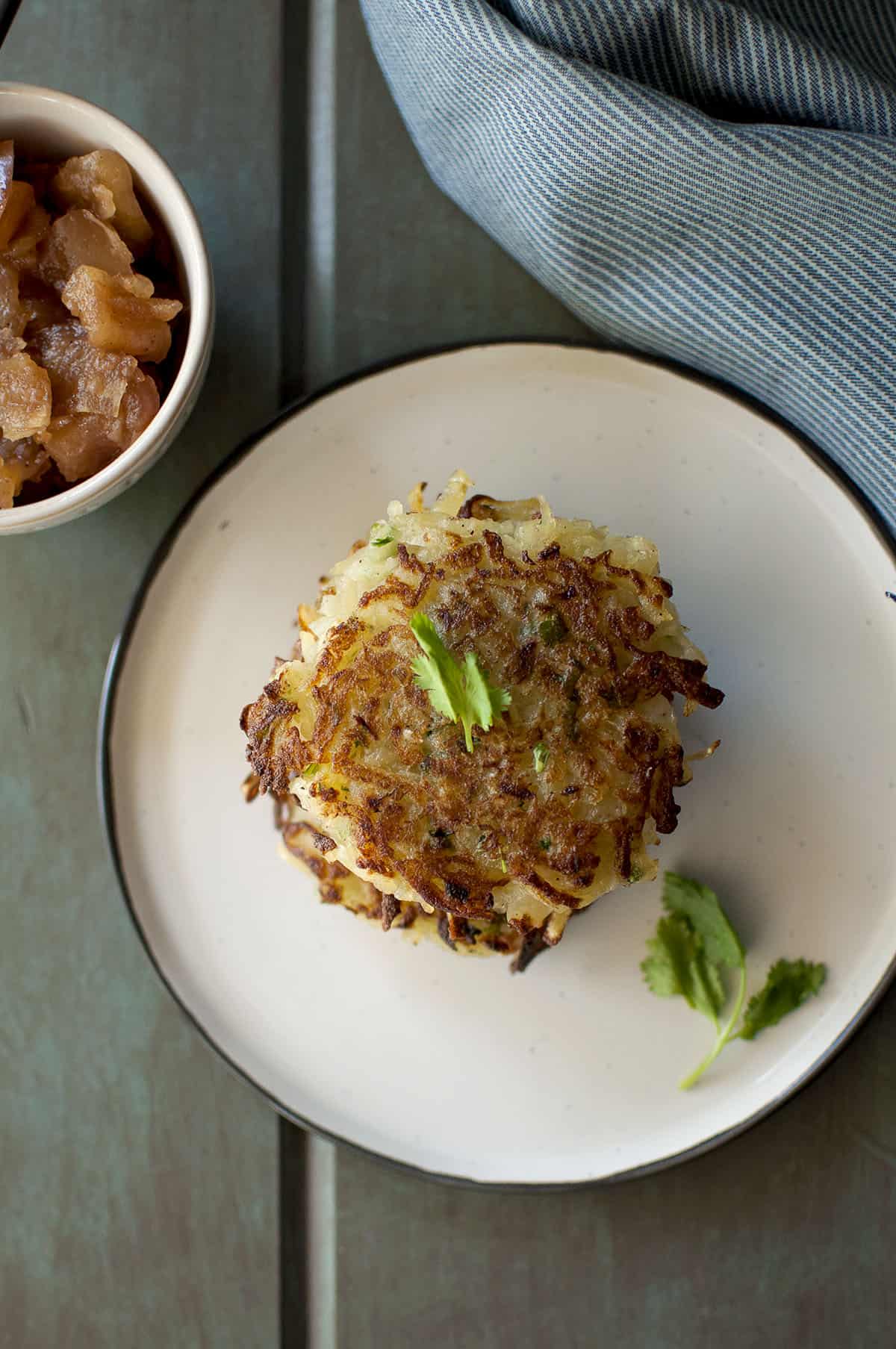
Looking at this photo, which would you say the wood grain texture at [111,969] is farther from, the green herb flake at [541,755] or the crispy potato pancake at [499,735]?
the green herb flake at [541,755]

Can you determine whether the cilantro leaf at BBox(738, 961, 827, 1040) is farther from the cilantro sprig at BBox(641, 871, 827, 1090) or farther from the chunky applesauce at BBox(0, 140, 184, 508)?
the chunky applesauce at BBox(0, 140, 184, 508)

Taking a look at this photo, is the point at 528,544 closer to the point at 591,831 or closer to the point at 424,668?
the point at 424,668

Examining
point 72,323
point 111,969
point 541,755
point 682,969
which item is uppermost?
point 72,323

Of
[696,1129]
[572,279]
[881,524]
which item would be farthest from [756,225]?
[696,1129]

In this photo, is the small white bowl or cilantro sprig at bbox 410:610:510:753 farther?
the small white bowl

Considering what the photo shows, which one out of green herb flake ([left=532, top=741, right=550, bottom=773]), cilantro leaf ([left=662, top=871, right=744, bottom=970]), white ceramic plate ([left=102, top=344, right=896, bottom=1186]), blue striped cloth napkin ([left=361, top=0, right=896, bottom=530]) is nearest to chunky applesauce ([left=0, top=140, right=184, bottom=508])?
white ceramic plate ([left=102, top=344, right=896, bottom=1186])

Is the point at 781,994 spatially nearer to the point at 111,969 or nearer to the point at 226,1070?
the point at 226,1070

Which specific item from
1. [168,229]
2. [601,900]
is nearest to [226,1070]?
[601,900]

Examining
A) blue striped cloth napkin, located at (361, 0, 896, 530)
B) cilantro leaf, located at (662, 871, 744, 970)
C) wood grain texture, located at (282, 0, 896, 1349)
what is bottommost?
wood grain texture, located at (282, 0, 896, 1349)
